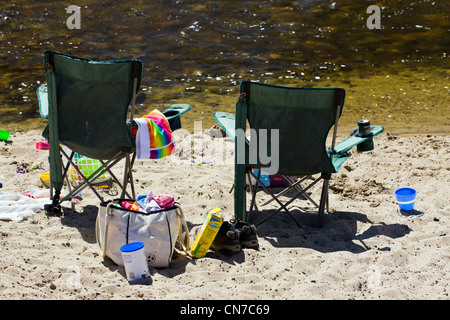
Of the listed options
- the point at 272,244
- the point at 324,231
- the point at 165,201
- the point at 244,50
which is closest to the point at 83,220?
the point at 165,201

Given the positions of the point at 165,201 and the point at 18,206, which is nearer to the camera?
the point at 165,201

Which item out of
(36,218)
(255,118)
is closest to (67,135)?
(36,218)

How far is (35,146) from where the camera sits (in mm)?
6484

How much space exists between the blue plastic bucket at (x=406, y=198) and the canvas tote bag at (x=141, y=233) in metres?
1.99

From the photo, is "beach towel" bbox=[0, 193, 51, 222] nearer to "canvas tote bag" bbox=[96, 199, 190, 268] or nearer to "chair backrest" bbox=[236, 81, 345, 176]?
"canvas tote bag" bbox=[96, 199, 190, 268]

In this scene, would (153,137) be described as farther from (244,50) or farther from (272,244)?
(244,50)

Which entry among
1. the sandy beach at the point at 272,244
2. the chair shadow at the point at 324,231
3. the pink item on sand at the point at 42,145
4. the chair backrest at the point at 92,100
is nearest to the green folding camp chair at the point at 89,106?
the chair backrest at the point at 92,100

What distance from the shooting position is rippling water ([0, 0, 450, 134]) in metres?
8.55

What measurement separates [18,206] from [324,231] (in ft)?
7.95

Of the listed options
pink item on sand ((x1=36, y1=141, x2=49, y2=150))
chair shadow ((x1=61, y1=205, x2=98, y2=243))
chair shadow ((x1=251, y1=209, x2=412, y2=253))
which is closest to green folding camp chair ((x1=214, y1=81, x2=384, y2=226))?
chair shadow ((x1=251, y1=209, x2=412, y2=253))

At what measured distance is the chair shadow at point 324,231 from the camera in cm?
427

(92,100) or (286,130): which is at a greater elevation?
(92,100)

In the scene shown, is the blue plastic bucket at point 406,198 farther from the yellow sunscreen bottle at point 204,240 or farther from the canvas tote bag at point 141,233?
the canvas tote bag at point 141,233

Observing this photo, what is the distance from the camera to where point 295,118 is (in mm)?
4426
